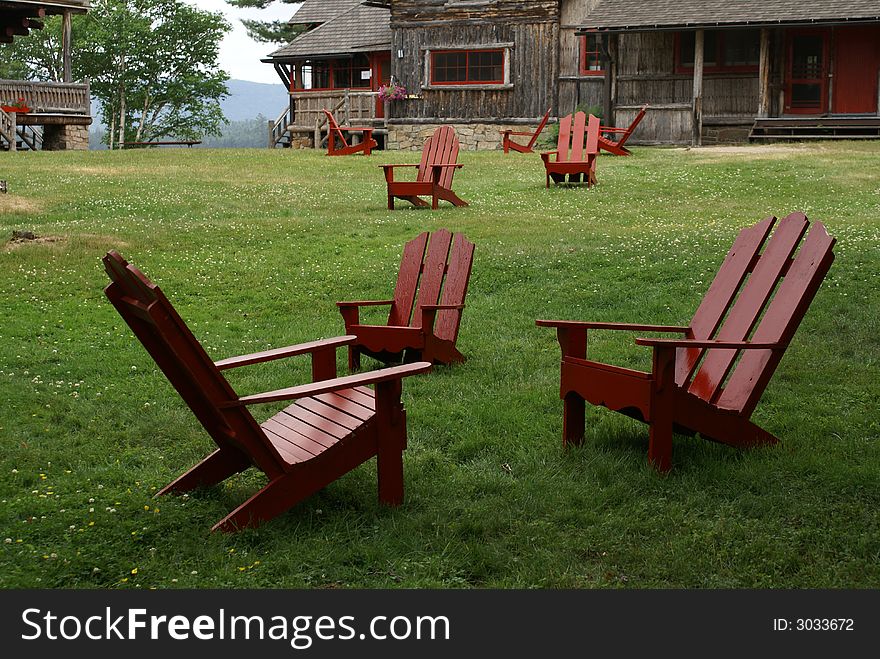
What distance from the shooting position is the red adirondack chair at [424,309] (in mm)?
6645

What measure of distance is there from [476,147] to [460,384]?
2225 centimetres

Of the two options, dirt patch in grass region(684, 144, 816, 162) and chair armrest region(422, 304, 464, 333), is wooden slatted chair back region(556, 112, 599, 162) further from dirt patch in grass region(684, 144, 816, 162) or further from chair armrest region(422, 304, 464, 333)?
chair armrest region(422, 304, 464, 333)

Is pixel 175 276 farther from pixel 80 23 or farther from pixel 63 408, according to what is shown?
pixel 80 23

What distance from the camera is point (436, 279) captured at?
7.17m

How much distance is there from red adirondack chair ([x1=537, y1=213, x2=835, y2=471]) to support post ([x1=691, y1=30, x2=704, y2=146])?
18.7 m

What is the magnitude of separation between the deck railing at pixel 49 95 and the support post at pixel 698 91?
16.0m

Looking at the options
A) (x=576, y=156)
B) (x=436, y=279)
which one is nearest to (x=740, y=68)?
(x=576, y=156)

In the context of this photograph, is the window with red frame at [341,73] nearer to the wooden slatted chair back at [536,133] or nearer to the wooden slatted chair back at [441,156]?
the wooden slatted chair back at [536,133]

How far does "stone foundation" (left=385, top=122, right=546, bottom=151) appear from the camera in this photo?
2778 centimetres

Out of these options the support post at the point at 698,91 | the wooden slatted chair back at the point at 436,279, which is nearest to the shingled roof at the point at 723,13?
the support post at the point at 698,91

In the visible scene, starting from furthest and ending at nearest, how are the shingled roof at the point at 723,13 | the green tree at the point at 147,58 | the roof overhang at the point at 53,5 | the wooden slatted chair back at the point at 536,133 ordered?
1. the green tree at the point at 147,58
2. the roof overhang at the point at 53,5
3. the wooden slatted chair back at the point at 536,133
4. the shingled roof at the point at 723,13

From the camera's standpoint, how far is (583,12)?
2728 centimetres

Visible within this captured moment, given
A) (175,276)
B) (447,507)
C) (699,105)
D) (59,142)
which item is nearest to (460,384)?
(447,507)

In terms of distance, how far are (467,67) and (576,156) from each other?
37.4ft
